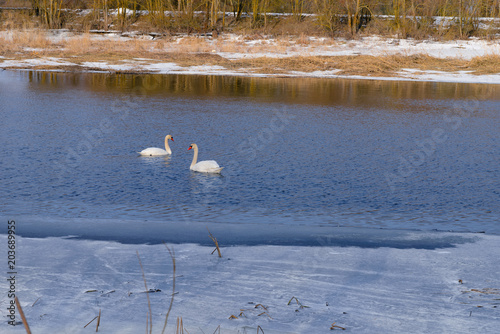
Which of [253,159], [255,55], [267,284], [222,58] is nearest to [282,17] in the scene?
[255,55]

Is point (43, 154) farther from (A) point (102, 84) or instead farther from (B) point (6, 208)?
(A) point (102, 84)

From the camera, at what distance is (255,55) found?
3002cm

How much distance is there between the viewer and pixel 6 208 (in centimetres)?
679

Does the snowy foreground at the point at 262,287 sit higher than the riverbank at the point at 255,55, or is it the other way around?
the riverbank at the point at 255,55

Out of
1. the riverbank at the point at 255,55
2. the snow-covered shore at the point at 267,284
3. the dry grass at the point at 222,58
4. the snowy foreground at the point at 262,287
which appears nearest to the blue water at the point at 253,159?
the snow-covered shore at the point at 267,284

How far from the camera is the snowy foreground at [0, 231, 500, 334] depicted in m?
3.78

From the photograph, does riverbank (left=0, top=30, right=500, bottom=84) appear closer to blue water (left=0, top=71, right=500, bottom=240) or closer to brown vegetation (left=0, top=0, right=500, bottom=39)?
brown vegetation (left=0, top=0, right=500, bottom=39)

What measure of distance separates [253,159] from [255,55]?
21.1 m

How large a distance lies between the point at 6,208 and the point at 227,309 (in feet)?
12.7

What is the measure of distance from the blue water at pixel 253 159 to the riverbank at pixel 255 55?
784cm

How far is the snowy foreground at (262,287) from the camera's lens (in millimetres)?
3779

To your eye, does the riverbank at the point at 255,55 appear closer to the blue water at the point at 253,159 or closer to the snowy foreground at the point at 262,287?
the blue water at the point at 253,159

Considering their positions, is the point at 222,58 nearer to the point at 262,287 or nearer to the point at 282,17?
the point at 282,17

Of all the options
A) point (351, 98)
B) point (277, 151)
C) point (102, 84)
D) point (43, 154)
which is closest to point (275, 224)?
point (277, 151)
